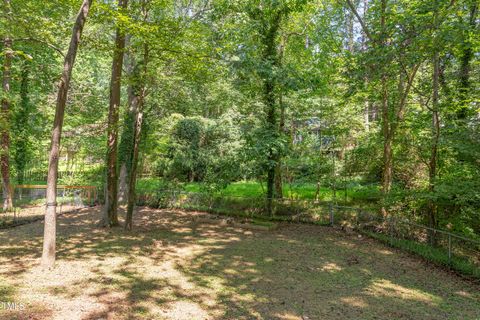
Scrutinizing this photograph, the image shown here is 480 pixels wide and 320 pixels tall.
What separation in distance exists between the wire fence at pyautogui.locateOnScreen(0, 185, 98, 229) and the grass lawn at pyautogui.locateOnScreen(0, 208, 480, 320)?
2394 mm

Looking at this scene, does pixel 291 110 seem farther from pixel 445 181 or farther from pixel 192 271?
pixel 192 271

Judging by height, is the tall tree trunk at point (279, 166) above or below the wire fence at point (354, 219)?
above

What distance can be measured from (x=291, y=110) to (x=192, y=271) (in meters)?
8.45

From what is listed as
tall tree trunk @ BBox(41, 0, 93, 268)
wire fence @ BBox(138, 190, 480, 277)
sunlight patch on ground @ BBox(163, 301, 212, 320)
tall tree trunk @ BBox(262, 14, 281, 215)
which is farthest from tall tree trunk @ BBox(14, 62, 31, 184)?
sunlight patch on ground @ BBox(163, 301, 212, 320)

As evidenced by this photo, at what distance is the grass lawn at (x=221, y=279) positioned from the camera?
4.54 m

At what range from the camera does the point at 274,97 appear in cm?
1194

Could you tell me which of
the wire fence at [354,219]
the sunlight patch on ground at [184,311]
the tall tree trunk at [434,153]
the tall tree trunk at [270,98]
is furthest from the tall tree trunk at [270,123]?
the sunlight patch on ground at [184,311]

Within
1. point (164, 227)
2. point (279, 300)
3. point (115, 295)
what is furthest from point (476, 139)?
point (164, 227)

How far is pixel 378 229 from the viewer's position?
33.1ft

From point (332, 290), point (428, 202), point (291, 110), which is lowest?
point (332, 290)

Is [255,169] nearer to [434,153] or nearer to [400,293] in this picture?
[434,153]

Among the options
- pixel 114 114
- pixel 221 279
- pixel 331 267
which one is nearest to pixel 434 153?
pixel 331 267

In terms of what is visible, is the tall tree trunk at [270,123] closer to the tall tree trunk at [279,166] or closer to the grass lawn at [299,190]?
the tall tree trunk at [279,166]

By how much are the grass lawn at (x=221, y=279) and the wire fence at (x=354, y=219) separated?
0.46 metres
